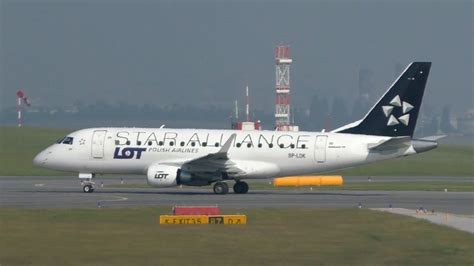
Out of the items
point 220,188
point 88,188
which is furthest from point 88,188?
point 220,188

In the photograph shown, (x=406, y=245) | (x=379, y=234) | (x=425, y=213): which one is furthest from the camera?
(x=425, y=213)

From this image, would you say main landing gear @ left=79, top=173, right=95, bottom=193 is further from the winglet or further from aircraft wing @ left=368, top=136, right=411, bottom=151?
aircraft wing @ left=368, top=136, right=411, bottom=151

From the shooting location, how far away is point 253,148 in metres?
54.6

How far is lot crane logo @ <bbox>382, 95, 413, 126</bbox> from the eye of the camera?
53750 mm

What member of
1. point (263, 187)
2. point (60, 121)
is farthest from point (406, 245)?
point (60, 121)

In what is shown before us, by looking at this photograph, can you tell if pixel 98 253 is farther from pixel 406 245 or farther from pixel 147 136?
pixel 147 136

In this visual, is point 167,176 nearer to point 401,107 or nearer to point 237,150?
point 237,150

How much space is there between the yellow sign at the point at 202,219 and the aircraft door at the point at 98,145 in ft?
62.5

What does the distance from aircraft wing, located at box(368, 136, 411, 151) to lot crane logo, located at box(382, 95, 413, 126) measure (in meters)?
1.41

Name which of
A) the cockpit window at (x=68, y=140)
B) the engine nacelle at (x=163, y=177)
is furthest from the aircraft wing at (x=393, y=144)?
the cockpit window at (x=68, y=140)

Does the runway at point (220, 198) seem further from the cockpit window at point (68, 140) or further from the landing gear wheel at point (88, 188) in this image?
the cockpit window at point (68, 140)

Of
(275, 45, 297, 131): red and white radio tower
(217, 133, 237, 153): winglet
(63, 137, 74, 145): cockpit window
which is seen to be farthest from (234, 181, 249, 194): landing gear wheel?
(275, 45, 297, 131): red and white radio tower

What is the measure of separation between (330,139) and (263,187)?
8.38m

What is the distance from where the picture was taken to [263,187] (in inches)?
2421
